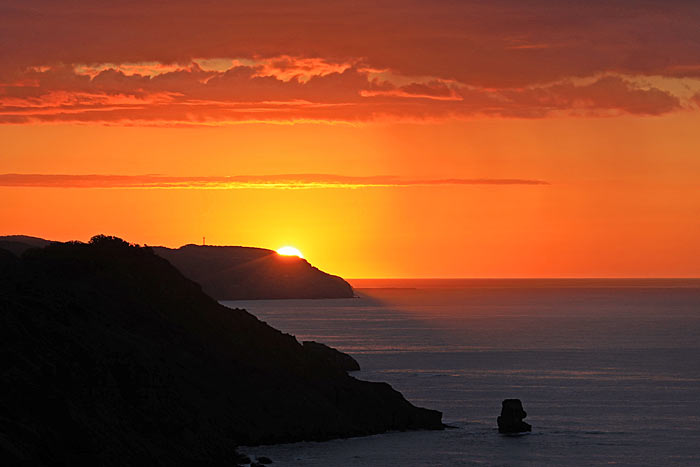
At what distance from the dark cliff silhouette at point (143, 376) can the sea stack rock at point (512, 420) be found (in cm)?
571

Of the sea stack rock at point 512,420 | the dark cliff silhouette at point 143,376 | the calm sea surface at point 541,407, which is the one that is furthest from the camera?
the sea stack rock at point 512,420

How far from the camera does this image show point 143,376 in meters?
65.8

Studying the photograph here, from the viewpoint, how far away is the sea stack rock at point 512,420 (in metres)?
87.8

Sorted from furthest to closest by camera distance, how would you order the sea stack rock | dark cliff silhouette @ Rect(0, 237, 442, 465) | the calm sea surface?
the sea stack rock → the calm sea surface → dark cliff silhouette @ Rect(0, 237, 442, 465)

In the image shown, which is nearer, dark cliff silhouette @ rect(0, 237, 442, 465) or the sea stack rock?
dark cliff silhouette @ rect(0, 237, 442, 465)

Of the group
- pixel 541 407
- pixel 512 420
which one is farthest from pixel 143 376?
pixel 541 407

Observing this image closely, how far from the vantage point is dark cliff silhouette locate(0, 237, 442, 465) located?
55.2 metres

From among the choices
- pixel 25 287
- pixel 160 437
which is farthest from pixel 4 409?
pixel 25 287

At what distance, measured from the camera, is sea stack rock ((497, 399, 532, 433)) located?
288 feet

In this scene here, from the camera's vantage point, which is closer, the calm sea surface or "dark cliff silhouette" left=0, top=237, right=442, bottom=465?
"dark cliff silhouette" left=0, top=237, right=442, bottom=465

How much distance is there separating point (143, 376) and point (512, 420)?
114ft

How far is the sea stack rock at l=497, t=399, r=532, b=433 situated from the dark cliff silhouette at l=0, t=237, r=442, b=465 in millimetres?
5706

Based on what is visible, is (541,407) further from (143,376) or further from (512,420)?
(143,376)

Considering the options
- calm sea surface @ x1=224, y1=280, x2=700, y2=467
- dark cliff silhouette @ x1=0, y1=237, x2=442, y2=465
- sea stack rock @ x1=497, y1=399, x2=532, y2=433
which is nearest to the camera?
dark cliff silhouette @ x1=0, y1=237, x2=442, y2=465
